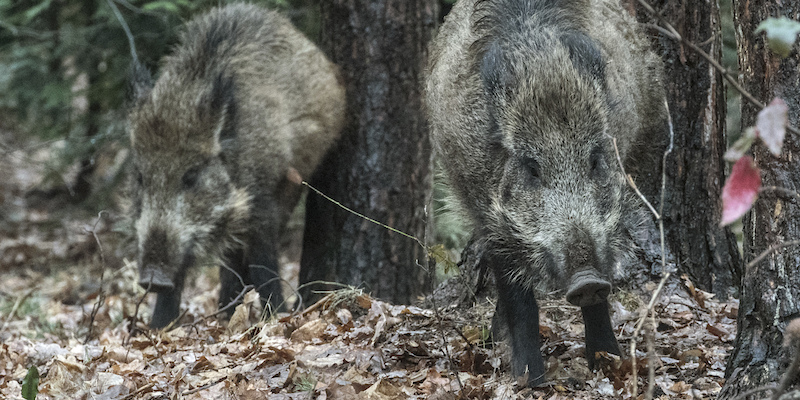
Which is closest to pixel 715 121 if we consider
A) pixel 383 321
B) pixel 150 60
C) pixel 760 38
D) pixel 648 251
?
pixel 648 251

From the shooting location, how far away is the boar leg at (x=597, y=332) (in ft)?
11.7

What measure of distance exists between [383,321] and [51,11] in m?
5.86

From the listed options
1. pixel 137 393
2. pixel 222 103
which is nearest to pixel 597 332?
pixel 137 393

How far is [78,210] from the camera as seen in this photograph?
9.59m

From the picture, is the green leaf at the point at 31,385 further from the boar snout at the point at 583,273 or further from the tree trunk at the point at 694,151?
the tree trunk at the point at 694,151

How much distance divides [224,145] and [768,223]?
12.9 ft

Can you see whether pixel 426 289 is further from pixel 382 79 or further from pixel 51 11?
pixel 51 11

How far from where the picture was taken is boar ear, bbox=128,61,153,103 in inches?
232

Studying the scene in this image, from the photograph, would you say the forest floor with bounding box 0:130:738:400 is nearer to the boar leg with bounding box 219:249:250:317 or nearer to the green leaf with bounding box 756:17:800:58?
the boar leg with bounding box 219:249:250:317

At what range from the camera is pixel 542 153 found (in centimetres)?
350

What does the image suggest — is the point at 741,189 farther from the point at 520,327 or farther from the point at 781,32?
the point at 520,327

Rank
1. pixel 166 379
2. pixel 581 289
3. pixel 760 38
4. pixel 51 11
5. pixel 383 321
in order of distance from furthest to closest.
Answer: pixel 51 11
pixel 383 321
pixel 166 379
pixel 581 289
pixel 760 38

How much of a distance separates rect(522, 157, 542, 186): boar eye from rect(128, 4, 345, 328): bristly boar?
243 cm

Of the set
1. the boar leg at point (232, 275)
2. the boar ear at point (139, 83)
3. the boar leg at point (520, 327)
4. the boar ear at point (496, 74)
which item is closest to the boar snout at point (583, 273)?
the boar leg at point (520, 327)
